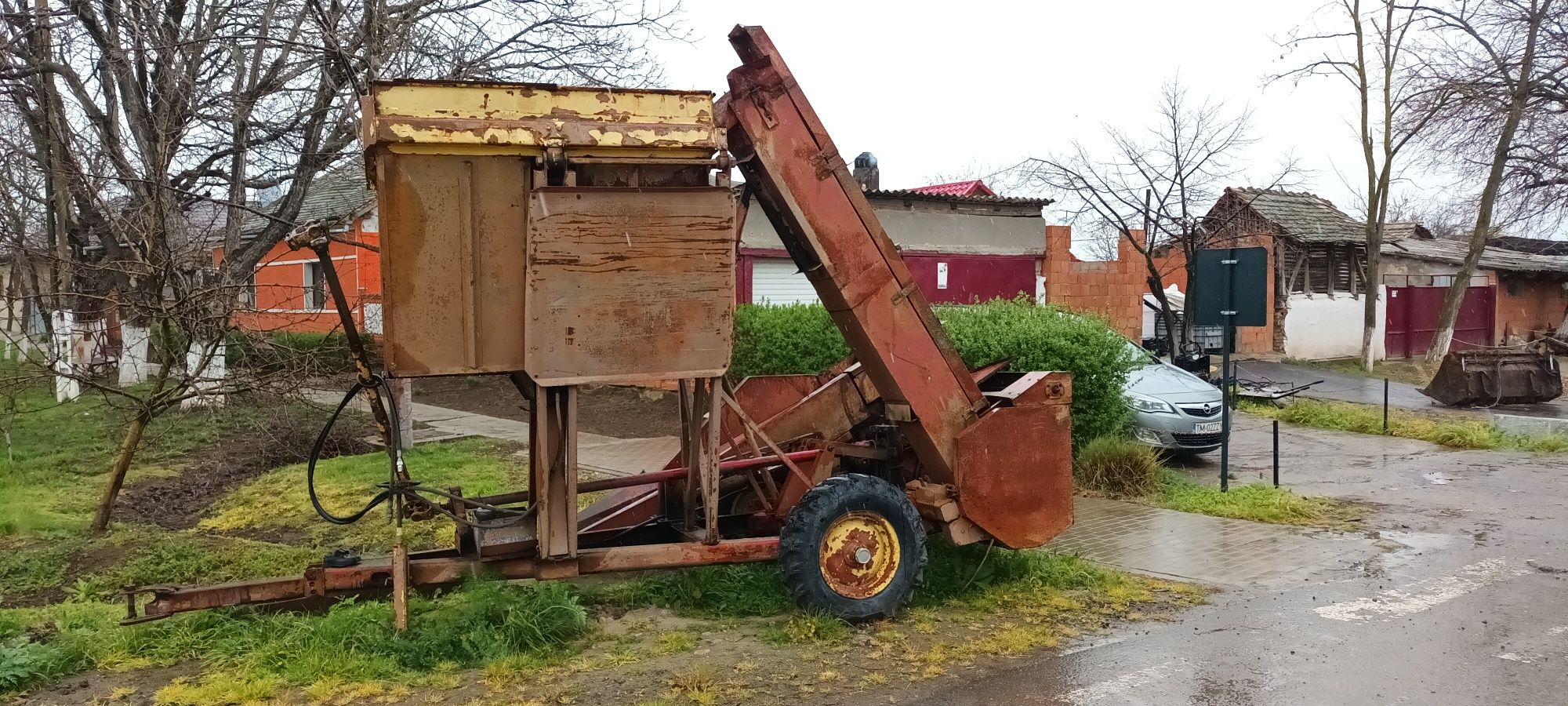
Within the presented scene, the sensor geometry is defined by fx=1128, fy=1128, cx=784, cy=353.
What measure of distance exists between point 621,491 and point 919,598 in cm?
221

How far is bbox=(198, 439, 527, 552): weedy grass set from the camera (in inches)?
340

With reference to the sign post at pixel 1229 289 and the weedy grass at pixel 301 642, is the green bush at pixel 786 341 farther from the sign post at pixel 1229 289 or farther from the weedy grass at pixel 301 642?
the weedy grass at pixel 301 642

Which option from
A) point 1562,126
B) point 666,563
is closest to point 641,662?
point 666,563

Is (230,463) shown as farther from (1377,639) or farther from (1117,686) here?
(1377,639)

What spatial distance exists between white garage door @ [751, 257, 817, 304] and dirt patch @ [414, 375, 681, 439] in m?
2.88

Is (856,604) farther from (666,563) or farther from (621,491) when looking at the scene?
(621,491)

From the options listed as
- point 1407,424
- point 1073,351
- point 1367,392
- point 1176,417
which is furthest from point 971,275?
point 1073,351

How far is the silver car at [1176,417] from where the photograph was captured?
12828 millimetres

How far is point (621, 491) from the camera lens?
25.1 feet

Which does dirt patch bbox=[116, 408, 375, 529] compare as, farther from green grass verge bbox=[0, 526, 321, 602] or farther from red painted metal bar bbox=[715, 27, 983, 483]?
red painted metal bar bbox=[715, 27, 983, 483]

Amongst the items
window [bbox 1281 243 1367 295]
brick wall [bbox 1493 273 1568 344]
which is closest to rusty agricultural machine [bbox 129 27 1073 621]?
window [bbox 1281 243 1367 295]

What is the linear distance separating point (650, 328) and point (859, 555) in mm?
1710

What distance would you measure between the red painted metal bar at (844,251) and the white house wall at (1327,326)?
28.0m

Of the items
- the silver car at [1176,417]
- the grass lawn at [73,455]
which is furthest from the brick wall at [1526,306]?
the grass lawn at [73,455]
